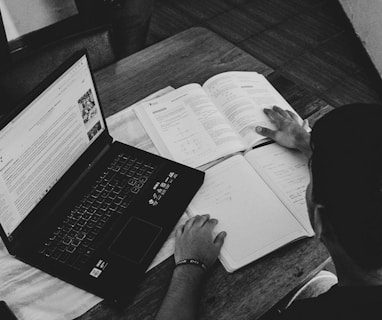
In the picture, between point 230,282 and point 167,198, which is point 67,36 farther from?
point 230,282

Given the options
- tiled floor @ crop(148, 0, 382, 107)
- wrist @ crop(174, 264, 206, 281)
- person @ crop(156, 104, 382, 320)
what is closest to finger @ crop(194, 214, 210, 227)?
wrist @ crop(174, 264, 206, 281)

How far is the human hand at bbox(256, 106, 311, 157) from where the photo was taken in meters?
1.24

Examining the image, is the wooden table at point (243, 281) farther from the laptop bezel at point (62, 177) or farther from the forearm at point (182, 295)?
the laptop bezel at point (62, 177)

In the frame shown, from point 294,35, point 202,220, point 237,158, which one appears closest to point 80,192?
point 202,220

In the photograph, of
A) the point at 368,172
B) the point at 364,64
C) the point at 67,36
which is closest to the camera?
the point at 368,172

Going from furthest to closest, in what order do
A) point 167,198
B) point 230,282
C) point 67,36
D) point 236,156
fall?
point 67,36 < point 236,156 < point 167,198 < point 230,282

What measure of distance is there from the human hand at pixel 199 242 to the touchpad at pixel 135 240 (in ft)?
0.18

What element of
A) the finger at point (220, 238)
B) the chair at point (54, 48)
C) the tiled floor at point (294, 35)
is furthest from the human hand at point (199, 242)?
the tiled floor at point (294, 35)

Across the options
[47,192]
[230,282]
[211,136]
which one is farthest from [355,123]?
[47,192]

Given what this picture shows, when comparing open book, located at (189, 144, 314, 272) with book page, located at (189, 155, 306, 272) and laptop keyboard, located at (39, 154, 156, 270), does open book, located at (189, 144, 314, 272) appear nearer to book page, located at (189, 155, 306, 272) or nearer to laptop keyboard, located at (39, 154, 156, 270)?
book page, located at (189, 155, 306, 272)

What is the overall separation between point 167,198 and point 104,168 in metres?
0.18

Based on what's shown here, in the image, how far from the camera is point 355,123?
796 millimetres

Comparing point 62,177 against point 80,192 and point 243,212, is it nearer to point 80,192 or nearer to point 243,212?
point 80,192

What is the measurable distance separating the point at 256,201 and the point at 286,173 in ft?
0.40
